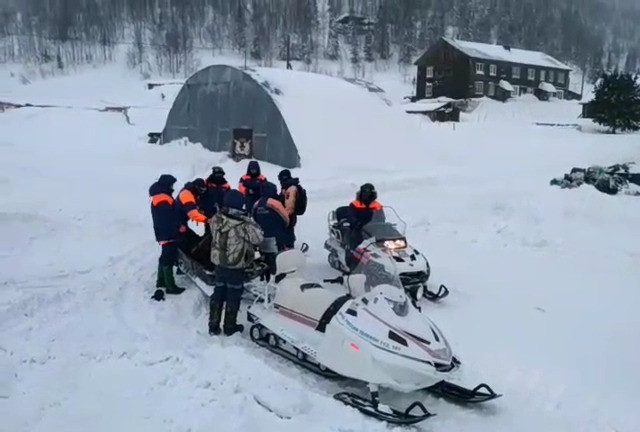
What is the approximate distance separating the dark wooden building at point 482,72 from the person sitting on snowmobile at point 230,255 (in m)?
48.9

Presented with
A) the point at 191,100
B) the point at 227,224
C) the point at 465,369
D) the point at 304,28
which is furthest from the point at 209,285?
the point at 304,28

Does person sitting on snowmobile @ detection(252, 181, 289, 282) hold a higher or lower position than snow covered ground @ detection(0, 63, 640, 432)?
higher

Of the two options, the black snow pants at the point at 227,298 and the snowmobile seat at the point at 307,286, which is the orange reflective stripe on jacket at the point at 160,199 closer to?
the black snow pants at the point at 227,298

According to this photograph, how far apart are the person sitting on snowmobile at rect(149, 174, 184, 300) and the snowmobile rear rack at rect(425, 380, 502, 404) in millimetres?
3525

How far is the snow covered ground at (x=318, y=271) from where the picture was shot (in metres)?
4.50

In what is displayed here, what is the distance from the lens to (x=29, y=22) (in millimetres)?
78000

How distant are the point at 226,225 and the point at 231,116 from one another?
480 inches

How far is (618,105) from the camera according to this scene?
29688mm

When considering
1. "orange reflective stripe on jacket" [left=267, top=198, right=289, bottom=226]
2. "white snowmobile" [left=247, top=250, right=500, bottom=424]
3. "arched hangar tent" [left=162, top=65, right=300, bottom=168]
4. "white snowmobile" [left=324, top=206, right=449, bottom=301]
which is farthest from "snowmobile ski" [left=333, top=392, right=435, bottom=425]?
"arched hangar tent" [left=162, top=65, right=300, bottom=168]

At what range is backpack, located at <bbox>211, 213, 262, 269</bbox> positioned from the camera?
19.0 feet

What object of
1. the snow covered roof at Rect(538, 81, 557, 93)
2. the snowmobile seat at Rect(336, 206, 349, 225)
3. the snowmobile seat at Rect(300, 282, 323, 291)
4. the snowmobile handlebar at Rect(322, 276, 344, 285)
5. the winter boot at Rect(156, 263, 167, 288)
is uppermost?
the snowmobile seat at Rect(300, 282, 323, 291)

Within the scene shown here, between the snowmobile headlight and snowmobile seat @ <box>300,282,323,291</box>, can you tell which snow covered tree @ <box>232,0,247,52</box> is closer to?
the snowmobile headlight

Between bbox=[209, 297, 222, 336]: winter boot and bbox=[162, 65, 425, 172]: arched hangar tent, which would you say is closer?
bbox=[209, 297, 222, 336]: winter boot

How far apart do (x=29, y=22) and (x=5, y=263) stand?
8246cm
